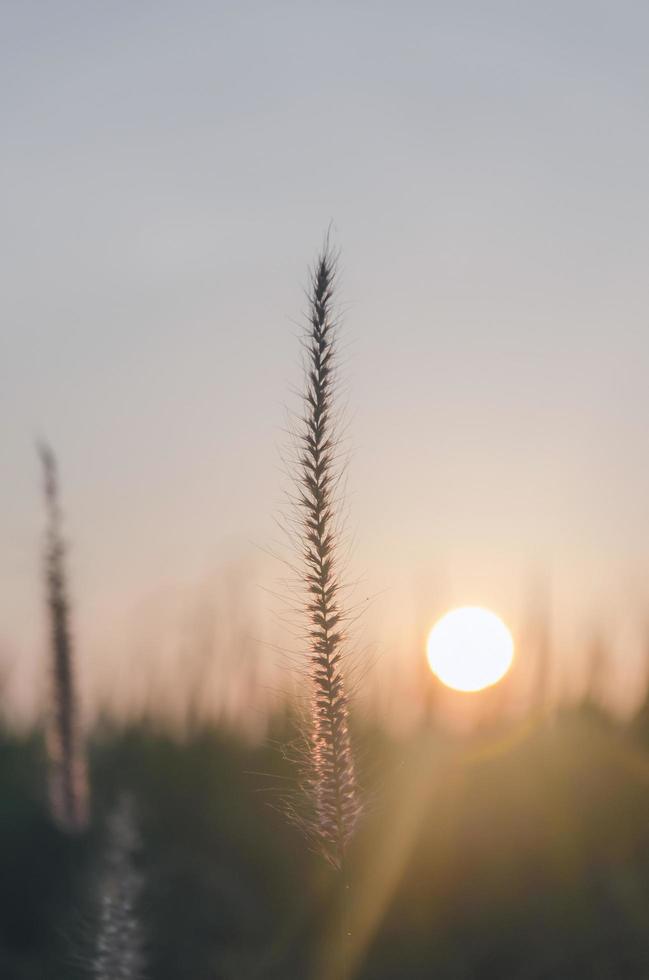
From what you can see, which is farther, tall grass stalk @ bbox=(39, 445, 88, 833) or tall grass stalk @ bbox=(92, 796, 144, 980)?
tall grass stalk @ bbox=(39, 445, 88, 833)

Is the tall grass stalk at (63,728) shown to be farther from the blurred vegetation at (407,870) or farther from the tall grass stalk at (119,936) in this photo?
the tall grass stalk at (119,936)

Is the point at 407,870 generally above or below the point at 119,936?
below

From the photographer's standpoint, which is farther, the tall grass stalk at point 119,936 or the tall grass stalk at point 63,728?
the tall grass stalk at point 63,728

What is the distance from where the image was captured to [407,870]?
5641mm

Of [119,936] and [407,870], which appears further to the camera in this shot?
[407,870]

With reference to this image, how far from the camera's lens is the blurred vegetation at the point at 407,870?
16.2 ft

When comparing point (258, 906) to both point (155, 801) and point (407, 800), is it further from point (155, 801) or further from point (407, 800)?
point (155, 801)

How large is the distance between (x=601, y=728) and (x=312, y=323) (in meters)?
4.43

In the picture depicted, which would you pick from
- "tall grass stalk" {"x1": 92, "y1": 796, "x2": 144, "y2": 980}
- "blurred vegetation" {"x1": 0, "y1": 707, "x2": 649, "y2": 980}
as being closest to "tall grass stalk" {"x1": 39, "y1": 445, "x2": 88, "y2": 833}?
"blurred vegetation" {"x1": 0, "y1": 707, "x2": 649, "y2": 980}

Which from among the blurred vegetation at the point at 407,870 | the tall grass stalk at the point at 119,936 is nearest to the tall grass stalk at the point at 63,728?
the blurred vegetation at the point at 407,870

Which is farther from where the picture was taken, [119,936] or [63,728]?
[63,728]

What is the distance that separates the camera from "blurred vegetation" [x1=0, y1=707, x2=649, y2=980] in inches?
194

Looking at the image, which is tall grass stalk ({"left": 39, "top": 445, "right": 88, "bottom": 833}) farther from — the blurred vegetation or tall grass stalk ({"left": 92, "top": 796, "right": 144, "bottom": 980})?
tall grass stalk ({"left": 92, "top": 796, "right": 144, "bottom": 980})

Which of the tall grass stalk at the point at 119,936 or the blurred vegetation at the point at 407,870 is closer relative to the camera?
the tall grass stalk at the point at 119,936
